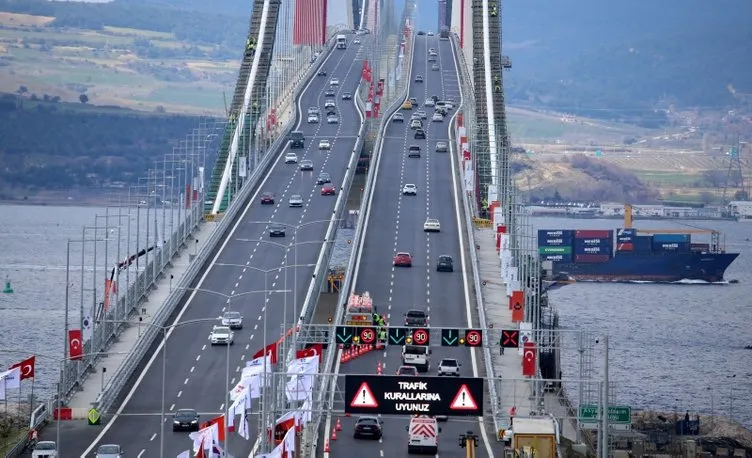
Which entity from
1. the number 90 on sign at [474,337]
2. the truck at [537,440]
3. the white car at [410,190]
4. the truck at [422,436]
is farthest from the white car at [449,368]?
the white car at [410,190]

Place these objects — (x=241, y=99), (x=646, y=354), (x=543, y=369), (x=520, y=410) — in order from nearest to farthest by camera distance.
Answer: (x=520, y=410) < (x=543, y=369) < (x=646, y=354) < (x=241, y=99)

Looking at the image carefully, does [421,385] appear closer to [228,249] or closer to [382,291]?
[382,291]

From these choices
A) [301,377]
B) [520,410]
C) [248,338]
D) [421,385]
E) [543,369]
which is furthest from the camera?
[543,369]

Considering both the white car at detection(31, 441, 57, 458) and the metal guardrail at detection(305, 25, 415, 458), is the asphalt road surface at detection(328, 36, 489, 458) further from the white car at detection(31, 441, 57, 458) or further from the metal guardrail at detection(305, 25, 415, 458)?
the white car at detection(31, 441, 57, 458)

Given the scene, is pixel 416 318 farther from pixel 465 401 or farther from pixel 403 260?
pixel 465 401

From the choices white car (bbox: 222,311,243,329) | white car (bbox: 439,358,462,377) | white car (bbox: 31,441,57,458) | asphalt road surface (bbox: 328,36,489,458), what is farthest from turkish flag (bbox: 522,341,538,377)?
white car (bbox: 31,441,57,458)

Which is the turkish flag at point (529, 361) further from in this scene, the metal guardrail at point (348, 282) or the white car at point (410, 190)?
the white car at point (410, 190)

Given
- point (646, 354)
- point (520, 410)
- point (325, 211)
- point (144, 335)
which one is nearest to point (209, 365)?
point (144, 335)
